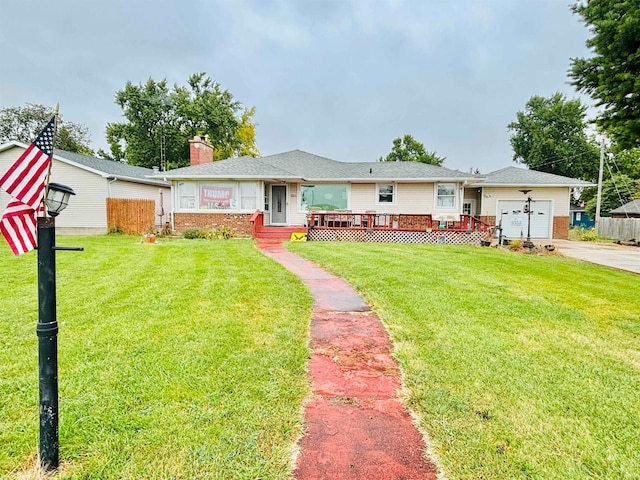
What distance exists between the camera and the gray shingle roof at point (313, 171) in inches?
636

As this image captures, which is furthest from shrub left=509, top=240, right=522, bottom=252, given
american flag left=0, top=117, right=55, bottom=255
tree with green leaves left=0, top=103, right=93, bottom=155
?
tree with green leaves left=0, top=103, right=93, bottom=155

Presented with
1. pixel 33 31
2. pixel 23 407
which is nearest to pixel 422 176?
pixel 23 407

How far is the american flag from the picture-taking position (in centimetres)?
181

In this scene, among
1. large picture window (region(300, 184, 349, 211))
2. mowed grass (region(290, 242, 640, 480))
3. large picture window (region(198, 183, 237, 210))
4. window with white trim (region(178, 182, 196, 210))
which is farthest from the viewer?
large picture window (region(300, 184, 349, 211))

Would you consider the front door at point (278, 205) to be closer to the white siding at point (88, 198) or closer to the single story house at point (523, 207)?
the white siding at point (88, 198)

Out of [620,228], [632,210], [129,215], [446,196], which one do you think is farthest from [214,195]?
[632,210]

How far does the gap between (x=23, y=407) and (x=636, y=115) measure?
9684mm

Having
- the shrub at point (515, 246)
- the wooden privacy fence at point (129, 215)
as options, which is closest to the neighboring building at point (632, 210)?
the shrub at point (515, 246)

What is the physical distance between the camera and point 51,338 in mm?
1939

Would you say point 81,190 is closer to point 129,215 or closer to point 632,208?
point 129,215

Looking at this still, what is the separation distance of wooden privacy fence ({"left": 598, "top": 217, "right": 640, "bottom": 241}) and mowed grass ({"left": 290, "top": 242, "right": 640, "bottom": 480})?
1691 centimetres

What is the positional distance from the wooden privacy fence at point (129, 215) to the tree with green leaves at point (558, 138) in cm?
3822

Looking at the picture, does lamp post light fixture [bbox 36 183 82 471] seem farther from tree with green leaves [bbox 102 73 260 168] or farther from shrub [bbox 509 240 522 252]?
tree with green leaves [bbox 102 73 260 168]

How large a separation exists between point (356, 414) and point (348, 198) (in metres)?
15.3
